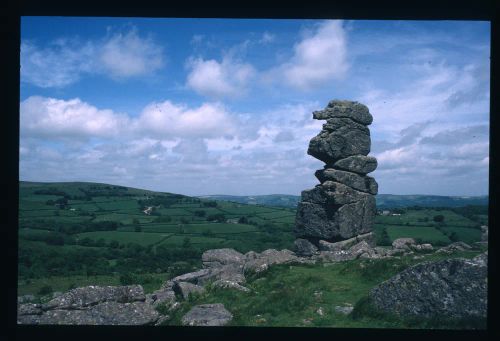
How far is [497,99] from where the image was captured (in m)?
4.05

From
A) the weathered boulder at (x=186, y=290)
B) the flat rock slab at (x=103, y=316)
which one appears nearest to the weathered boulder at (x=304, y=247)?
the weathered boulder at (x=186, y=290)

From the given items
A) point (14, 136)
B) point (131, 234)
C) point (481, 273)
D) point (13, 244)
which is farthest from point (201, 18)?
point (131, 234)

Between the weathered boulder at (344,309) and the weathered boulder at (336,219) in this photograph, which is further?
the weathered boulder at (336,219)

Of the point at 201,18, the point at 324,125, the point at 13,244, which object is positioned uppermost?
the point at 324,125

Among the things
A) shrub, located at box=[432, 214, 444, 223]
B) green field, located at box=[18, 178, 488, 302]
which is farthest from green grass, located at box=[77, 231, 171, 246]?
shrub, located at box=[432, 214, 444, 223]

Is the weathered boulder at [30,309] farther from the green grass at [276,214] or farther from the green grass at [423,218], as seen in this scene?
the green grass at [276,214]

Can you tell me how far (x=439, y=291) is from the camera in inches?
310

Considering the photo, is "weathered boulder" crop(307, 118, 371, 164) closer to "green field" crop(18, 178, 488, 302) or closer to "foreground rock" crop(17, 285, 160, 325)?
"green field" crop(18, 178, 488, 302)

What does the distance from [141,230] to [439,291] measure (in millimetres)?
39494

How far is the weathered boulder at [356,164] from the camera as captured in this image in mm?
24594

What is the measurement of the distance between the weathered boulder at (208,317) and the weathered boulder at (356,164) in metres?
16.4

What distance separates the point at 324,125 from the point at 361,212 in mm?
5878

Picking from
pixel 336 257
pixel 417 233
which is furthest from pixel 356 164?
Answer: pixel 417 233

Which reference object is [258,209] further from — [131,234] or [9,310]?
[9,310]
